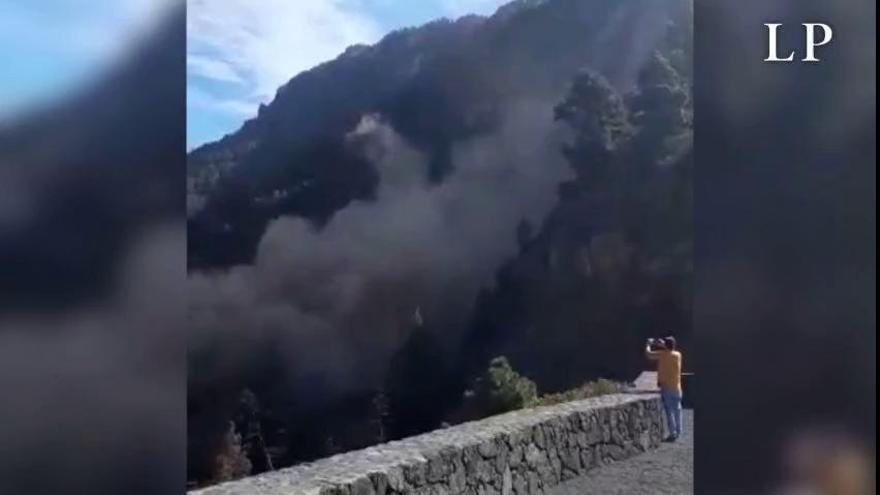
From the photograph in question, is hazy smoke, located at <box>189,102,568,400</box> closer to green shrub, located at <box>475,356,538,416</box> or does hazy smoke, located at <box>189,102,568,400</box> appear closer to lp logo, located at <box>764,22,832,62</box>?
green shrub, located at <box>475,356,538,416</box>

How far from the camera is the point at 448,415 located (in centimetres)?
779

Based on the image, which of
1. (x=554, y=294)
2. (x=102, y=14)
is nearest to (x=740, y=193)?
(x=102, y=14)

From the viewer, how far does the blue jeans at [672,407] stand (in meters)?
7.57

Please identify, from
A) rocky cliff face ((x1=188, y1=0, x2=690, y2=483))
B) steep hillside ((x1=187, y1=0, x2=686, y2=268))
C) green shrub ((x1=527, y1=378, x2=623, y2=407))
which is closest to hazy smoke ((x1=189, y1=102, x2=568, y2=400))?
rocky cliff face ((x1=188, y1=0, x2=690, y2=483))

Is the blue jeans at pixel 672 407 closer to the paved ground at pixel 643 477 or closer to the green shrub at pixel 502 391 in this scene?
the paved ground at pixel 643 477

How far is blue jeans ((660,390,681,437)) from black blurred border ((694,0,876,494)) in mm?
4688

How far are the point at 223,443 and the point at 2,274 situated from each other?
3.98 metres

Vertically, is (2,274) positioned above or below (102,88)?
below

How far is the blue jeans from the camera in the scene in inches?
298

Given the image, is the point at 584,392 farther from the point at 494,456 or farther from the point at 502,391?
the point at 494,456

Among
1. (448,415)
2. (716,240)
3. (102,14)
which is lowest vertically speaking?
(448,415)

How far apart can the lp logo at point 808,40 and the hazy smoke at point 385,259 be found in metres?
4.44

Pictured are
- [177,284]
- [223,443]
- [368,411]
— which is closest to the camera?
[177,284]

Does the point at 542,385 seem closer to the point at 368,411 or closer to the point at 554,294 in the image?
the point at 554,294
